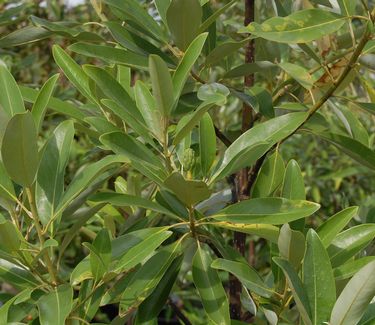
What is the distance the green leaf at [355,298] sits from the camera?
2.57 feet

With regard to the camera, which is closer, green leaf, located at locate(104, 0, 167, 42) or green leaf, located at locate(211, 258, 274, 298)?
green leaf, located at locate(211, 258, 274, 298)

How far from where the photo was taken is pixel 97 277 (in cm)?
93

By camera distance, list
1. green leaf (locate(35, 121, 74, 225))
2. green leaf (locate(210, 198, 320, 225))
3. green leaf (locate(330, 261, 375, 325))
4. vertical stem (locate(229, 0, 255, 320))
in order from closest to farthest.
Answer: green leaf (locate(330, 261, 375, 325)) < green leaf (locate(210, 198, 320, 225)) < green leaf (locate(35, 121, 74, 225)) < vertical stem (locate(229, 0, 255, 320))

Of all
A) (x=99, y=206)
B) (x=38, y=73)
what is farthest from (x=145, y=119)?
(x=38, y=73)

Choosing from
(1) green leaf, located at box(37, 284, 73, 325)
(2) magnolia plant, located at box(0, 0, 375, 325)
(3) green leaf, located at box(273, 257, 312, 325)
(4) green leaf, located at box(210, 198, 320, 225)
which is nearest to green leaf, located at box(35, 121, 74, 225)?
(2) magnolia plant, located at box(0, 0, 375, 325)

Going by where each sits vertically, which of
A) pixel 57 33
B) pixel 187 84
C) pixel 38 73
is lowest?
pixel 38 73

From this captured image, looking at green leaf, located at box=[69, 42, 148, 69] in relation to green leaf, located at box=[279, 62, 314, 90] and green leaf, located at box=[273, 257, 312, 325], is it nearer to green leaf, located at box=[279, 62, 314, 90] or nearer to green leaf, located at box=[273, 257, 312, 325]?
green leaf, located at box=[279, 62, 314, 90]

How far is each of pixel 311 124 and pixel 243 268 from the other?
1.16 feet

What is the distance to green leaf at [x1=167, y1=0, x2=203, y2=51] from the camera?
104 cm

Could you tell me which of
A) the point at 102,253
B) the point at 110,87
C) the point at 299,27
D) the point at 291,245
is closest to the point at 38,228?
the point at 102,253

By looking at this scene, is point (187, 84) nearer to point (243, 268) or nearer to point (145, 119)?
point (145, 119)

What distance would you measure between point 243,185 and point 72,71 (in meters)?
0.33

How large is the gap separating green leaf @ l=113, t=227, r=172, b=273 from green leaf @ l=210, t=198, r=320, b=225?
81 mm

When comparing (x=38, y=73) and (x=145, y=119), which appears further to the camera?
(x=38, y=73)
